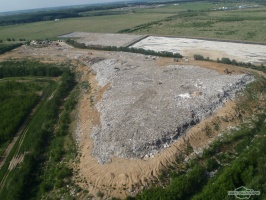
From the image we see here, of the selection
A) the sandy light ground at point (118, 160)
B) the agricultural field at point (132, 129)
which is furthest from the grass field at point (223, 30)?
the sandy light ground at point (118, 160)

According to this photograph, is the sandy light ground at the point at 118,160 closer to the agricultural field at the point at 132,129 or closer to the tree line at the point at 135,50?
the agricultural field at the point at 132,129

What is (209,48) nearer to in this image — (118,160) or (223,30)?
(223,30)

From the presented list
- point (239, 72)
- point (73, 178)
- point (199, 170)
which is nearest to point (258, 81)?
point (239, 72)

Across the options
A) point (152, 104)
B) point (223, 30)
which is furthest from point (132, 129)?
point (223, 30)

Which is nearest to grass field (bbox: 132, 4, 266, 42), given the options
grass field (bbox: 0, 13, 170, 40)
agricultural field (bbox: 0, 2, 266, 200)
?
grass field (bbox: 0, 13, 170, 40)

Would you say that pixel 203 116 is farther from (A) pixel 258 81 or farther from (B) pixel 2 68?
(B) pixel 2 68

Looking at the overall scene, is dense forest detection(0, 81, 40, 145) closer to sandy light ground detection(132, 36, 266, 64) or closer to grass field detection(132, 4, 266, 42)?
sandy light ground detection(132, 36, 266, 64)
